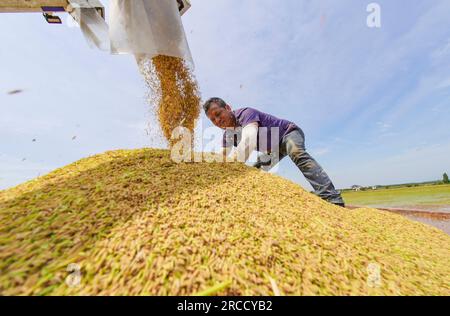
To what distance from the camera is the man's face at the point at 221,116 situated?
10.4ft

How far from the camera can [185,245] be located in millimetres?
1086

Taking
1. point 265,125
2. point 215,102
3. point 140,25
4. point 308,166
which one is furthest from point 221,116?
point 140,25

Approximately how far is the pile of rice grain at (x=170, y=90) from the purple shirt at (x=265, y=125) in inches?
26.6

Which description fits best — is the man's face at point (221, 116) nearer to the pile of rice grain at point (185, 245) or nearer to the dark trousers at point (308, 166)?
the dark trousers at point (308, 166)

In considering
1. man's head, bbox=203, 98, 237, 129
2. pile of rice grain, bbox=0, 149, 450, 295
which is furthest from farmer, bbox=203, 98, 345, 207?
pile of rice grain, bbox=0, 149, 450, 295

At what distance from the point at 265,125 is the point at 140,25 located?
1.77 meters

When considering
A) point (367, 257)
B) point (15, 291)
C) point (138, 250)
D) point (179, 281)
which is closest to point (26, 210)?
point (15, 291)

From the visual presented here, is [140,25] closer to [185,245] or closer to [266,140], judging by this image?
[266,140]

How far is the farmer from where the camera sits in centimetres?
284

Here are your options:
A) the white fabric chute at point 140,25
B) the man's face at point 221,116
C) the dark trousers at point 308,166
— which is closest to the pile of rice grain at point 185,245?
the dark trousers at point 308,166

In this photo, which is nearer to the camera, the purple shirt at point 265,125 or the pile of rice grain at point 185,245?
the pile of rice grain at point 185,245

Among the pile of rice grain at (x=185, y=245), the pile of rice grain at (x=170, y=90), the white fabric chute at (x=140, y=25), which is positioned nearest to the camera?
the pile of rice grain at (x=185, y=245)

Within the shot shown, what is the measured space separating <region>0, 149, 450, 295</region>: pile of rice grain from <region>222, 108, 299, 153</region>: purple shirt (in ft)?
4.35
